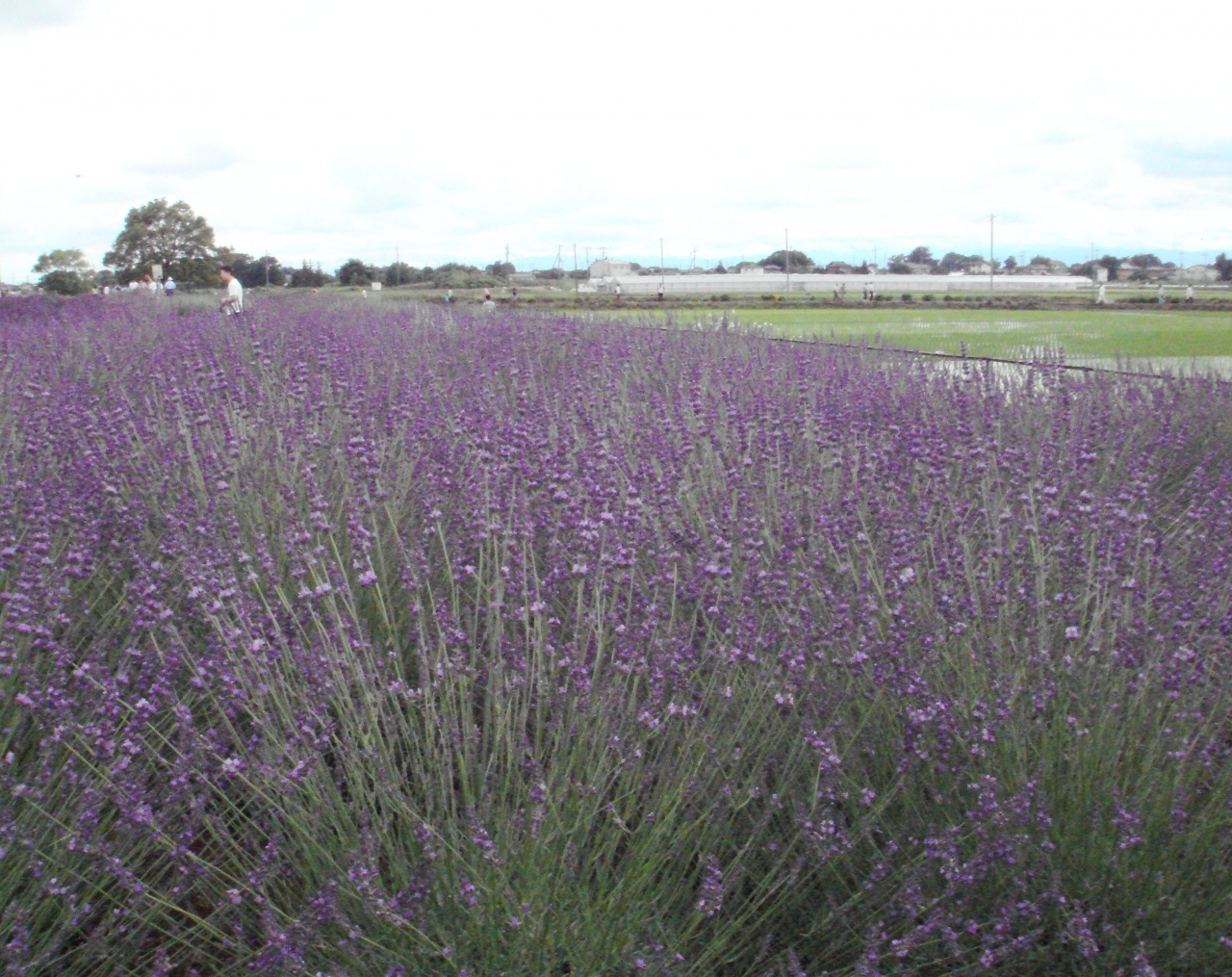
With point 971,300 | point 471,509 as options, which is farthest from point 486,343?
point 971,300

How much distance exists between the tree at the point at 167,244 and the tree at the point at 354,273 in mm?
7921

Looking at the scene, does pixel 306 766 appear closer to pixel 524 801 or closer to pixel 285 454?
pixel 524 801

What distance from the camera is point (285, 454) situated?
4133 mm

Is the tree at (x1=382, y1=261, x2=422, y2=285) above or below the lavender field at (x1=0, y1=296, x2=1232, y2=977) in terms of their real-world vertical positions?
above

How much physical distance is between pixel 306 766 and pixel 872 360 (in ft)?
24.3

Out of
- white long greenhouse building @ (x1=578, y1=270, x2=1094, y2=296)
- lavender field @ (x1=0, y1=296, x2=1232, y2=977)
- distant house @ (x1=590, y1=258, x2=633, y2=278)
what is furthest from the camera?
distant house @ (x1=590, y1=258, x2=633, y2=278)

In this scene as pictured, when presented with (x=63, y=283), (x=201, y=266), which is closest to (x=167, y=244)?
(x=201, y=266)

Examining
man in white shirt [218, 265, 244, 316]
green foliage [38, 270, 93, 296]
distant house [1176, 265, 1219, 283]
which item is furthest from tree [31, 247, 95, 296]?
distant house [1176, 265, 1219, 283]

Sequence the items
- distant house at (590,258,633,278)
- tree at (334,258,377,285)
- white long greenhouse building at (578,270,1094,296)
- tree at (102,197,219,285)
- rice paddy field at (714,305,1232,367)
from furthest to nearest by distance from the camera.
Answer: distant house at (590,258,633,278)
tree at (334,258,377,285)
white long greenhouse building at (578,270,1094,296)
tree at (102,197,219,285)
rice paddy field at (714,305,1232,367)

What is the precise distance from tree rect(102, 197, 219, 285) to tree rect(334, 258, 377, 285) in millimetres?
7921

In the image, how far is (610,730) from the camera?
2.20 metres

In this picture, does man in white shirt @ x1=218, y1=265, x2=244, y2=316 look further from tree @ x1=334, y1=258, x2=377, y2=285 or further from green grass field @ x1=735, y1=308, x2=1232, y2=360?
tree @ x1=334, y1=258, x2=377, y2=285

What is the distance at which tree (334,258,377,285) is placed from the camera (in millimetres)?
60344

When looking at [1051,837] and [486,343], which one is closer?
[1051,837]
